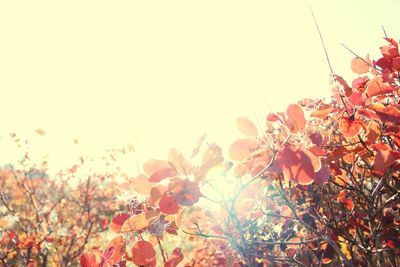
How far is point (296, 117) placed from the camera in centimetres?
108

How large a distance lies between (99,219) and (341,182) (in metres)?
9.46

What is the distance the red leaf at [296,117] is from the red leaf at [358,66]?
755mm

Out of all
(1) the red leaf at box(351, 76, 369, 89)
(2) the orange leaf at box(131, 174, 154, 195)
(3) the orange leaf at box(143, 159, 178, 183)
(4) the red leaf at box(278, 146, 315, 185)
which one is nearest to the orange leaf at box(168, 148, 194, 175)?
(3) the orange leaf at box(143, 159, 178, 183)

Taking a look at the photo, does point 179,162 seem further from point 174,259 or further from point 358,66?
point 358,66

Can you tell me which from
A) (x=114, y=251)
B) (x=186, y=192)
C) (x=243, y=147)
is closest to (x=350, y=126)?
(x=243, y=147)

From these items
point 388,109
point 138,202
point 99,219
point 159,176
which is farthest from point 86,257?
point 99,219

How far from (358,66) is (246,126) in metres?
0.82

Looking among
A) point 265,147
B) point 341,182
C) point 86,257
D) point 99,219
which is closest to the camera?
point 265,147

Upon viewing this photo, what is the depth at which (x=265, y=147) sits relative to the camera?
45.0 inches

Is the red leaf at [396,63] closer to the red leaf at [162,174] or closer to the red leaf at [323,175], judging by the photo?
the red leaf at [323,175]

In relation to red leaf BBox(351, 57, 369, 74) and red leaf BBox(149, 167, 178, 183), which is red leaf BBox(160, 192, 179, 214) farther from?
red leaf BBox(351, 57, 369, 74)

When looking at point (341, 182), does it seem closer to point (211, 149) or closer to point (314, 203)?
point (314, 203)

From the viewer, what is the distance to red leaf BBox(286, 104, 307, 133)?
107cm

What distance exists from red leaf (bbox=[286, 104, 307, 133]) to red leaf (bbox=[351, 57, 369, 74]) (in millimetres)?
755
